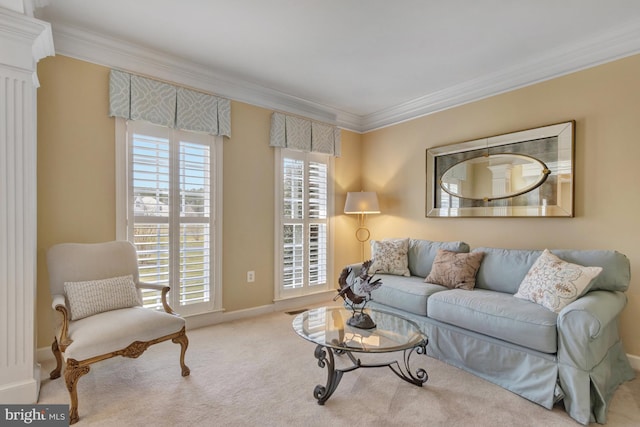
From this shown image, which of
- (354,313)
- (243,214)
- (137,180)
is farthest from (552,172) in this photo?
(137,180)

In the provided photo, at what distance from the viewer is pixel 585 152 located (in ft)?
9.52

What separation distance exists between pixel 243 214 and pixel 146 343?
181 cm

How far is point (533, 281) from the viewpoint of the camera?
249cm

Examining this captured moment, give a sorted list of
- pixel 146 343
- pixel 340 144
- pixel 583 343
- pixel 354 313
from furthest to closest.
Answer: pixel 340 144, pixel 354 313, pixel 146 343, pixel 583 343

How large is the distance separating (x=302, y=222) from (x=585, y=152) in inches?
118

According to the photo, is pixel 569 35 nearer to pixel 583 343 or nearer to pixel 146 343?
pixel 583 343

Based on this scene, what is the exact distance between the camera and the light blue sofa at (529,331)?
194cm

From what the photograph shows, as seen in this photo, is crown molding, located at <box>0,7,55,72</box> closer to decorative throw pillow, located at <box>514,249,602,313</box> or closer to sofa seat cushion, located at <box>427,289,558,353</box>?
sofa seat cushion, located at <box>427,289,558,353</box>

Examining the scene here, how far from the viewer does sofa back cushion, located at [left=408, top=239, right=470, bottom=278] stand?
343cm

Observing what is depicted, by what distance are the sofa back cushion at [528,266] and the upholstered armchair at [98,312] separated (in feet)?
8.64

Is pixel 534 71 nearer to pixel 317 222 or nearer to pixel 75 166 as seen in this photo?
pixel 317 222

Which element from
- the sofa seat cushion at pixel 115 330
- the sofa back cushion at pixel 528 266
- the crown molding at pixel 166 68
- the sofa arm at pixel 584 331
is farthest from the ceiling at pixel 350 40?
the sofa seat cushion at pixel 115 330

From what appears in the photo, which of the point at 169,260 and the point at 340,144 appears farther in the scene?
the point at 340,144

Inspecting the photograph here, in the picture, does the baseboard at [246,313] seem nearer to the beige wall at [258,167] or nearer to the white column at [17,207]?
the beige wall at [258,167]
